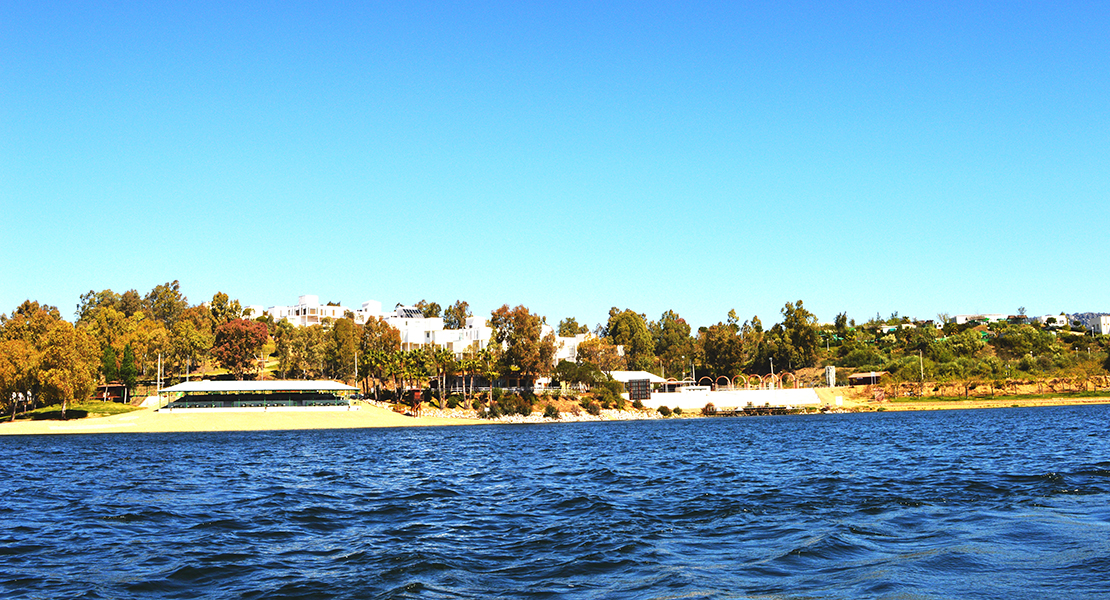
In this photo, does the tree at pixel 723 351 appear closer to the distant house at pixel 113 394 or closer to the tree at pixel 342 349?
the tree at pixel 342 349

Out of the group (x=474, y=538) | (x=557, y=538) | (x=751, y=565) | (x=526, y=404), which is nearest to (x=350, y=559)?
(x=474, y=538)

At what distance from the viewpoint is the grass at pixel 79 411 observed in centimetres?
9188

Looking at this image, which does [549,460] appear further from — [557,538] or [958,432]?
[958,432]

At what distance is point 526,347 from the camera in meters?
114

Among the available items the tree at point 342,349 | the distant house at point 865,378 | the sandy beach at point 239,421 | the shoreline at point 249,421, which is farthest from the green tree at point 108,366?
the distant house at point 865,378

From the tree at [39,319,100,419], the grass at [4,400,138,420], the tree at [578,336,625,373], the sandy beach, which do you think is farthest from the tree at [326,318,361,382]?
the tree at [39,319,100,419]

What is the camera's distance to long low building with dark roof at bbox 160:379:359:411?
103812mm

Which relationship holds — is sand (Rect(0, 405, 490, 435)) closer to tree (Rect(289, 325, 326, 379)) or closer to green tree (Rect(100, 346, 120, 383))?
green tree (Rect(100, 346, 120, 383))

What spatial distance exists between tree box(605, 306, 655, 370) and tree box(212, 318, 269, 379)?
70.7 m

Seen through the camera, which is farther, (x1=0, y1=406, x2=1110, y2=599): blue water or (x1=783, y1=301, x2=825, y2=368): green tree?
(x1=783, y1=301, x2=825, y2=368): green tree

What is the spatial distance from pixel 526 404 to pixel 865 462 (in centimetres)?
7909

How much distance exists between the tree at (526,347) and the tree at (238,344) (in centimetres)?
4364

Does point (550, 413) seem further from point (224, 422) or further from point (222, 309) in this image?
point (222, 309)

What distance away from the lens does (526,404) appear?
112688 millimetres
